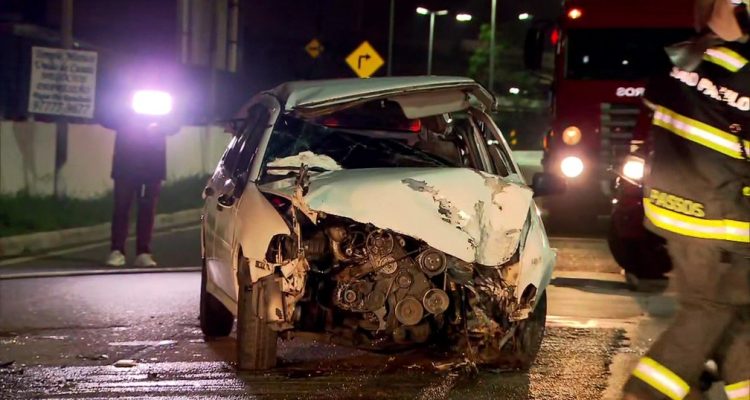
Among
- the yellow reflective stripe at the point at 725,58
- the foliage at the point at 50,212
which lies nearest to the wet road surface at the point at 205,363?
the yellow reflective stripe at the point at 725,58

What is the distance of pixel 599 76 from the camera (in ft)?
48.0

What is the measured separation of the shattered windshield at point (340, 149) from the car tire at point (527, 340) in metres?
1.23

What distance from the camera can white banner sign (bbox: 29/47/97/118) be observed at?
15602mm

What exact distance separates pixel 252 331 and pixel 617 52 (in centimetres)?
915

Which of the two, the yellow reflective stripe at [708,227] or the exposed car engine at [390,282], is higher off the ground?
the yellow reflective stripe at [708,227]

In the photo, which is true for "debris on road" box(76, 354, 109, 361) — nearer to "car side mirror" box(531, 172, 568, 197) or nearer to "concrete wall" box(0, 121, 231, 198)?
"car side mirror" box(531, 172, 568, 197)

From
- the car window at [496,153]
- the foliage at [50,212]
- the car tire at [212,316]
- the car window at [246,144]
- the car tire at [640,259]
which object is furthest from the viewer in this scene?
the foliage at [50,212]

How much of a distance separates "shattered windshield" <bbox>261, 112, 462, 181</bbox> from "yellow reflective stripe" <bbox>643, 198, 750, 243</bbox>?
9.95 feet

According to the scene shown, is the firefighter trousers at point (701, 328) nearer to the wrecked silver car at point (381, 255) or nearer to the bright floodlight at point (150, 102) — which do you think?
the wrecked silver car at point (381, 255)

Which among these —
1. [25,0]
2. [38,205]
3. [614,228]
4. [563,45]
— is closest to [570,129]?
[563,45]

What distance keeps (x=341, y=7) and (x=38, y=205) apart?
30670 millimetres

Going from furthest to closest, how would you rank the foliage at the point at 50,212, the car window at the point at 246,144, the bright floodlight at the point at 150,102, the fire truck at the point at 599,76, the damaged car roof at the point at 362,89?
the foliage at the point at 50,212, the fire truck at the point at 599,76, the bright floodlight at the point at 150,102, the car window at the point at 246,144, the damaged car roof at the point at 362,89

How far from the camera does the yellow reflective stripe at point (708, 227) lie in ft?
13.4

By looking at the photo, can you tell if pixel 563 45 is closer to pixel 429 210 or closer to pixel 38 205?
pixel 38 205
